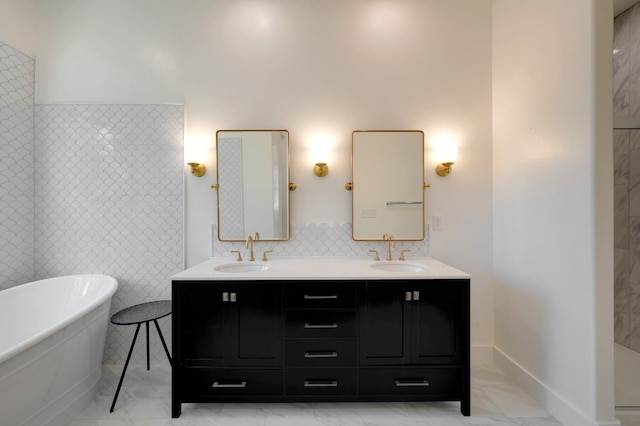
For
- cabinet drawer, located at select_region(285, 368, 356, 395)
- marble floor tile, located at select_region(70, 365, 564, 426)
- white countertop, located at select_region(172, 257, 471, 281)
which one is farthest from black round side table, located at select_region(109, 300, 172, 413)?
cabinet drawer, located at select_region(285, 368, 356, 395)

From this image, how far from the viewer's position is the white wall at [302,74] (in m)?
2.25

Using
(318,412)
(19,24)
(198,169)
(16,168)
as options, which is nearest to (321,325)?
(318,412)

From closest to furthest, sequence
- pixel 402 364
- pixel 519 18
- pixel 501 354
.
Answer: pixel 402 364 → pixel 519 18 → pixel 501 354

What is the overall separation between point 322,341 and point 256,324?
422 millimetres

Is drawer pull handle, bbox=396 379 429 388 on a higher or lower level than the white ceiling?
lower

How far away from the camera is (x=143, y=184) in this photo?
88.1 inches

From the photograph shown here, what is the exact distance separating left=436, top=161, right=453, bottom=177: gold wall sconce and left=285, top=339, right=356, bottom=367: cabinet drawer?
149 cm

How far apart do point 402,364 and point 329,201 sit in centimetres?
127

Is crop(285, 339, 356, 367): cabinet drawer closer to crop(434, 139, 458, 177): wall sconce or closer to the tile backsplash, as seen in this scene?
the tile backsplash

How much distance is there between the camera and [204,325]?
1.69 meters

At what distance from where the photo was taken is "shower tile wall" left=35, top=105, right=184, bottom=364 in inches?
87.7

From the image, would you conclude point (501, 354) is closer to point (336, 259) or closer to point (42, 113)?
point (336, 259)

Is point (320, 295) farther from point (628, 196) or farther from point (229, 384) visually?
point (628, 196)

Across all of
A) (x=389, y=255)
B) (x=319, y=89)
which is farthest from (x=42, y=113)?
(x=389, y=255)
